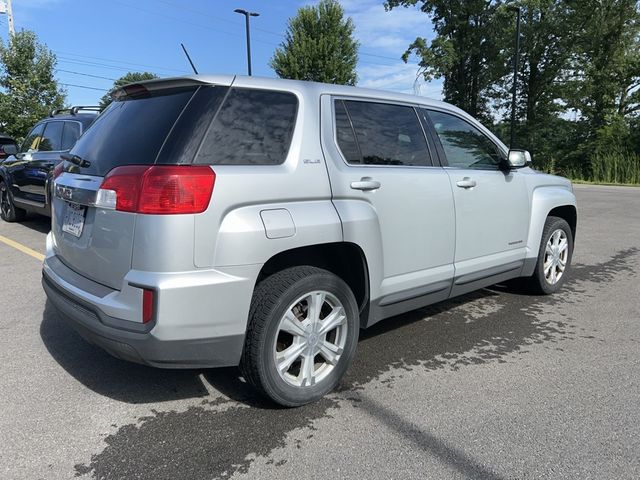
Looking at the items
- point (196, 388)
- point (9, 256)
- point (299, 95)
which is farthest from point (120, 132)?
point (9, 256)

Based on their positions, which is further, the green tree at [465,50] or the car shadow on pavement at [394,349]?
the green tree at [465,50]

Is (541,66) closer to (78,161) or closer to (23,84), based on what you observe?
(23,84)

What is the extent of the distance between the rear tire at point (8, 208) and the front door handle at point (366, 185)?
842 centimetres

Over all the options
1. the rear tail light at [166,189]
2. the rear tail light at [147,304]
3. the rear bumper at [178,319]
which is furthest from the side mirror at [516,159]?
the rear tail light at [147,304]

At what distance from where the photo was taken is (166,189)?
241 cm

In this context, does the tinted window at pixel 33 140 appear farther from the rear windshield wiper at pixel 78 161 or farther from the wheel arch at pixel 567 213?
the wheel arch at pixel 567 213

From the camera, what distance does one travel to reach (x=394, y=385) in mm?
3209

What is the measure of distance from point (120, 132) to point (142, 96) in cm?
26

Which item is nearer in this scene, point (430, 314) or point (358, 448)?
point (358, 448)

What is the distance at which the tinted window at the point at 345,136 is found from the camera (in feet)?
10.3

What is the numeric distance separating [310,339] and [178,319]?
2.68 feet

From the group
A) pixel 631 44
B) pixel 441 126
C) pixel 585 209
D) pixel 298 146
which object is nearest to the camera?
pixel 298 146

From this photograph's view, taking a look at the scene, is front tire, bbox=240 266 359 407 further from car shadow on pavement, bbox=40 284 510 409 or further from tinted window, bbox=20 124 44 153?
tinted window, bbox=20 124 44 153

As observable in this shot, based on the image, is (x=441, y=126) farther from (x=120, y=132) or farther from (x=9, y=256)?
(x=9, y=256)
